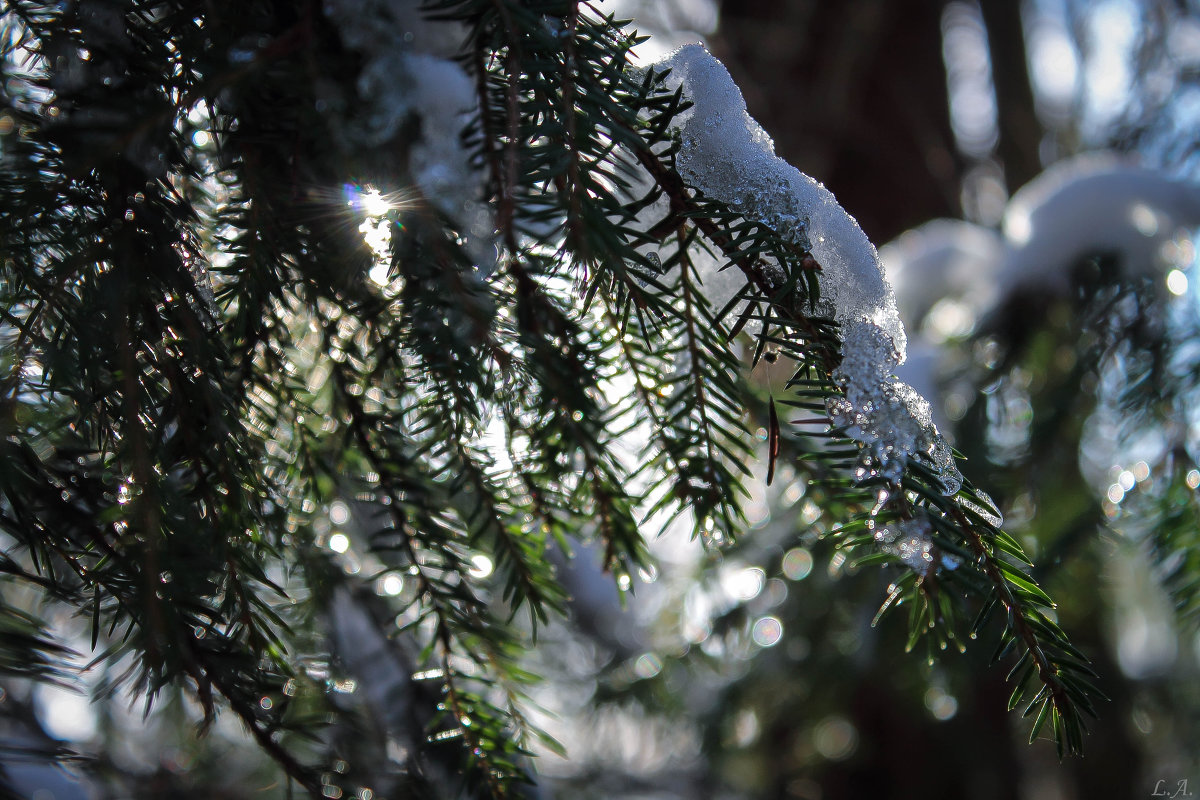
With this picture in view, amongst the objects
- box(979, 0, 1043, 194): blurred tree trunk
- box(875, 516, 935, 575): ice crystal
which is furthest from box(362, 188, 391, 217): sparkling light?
Result: box(979, 0, 1043, 194): blurred tree trunk

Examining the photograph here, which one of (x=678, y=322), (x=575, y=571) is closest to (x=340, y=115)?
(x=678, y=322)

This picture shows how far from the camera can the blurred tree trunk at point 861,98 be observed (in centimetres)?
167

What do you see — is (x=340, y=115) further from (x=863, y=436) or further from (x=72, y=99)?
(x=863, y=436)

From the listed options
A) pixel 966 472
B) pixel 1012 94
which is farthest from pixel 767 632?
Answer: pixel 1012 94

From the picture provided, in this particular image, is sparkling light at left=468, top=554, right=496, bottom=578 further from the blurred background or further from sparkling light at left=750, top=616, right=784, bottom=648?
sparkling light at left=750, top=616, right=784, bottom=648

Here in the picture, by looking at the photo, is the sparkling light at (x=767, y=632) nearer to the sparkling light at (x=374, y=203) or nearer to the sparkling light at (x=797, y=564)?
the sparkling light at (x=797, y=564)

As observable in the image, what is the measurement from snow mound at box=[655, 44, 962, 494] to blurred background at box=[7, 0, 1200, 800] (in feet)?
0.23

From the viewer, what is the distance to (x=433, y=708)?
56 centimetres

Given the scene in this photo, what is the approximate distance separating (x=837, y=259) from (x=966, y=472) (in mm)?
583

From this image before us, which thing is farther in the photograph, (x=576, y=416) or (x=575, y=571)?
(x=575, y=571)

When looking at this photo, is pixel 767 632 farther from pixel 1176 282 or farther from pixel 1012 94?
pixel 1012 94

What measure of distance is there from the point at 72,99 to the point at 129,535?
0.68 ft

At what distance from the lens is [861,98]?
1817mm

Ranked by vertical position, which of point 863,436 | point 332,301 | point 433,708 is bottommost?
point 433,708
